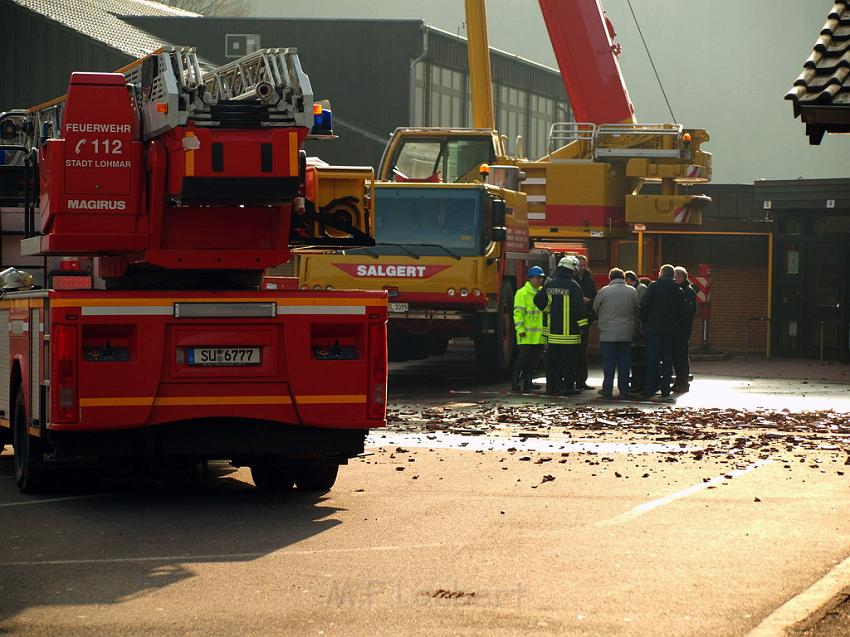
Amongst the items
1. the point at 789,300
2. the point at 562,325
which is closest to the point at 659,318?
the point at 562,325

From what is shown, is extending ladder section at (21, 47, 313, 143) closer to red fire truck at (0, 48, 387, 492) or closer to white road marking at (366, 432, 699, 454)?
red fire truck at (0, 48, 387, 492)

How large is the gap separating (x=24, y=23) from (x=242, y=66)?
116ft

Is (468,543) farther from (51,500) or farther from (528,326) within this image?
(528,326)

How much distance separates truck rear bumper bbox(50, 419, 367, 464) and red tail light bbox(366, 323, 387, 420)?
28cm

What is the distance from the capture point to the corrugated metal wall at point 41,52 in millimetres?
44375

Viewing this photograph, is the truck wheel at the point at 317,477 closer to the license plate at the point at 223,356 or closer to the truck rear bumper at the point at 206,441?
the truck rear bumper at the point at 206,441

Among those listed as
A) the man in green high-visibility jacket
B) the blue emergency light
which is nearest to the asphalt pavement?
Answer: the blue emergency light

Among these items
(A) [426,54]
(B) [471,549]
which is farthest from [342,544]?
(A) [426,54]

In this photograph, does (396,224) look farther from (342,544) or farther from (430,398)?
(342,544)

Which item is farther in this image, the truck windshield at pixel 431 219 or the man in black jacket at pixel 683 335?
the truck windshield at pixel 431 219

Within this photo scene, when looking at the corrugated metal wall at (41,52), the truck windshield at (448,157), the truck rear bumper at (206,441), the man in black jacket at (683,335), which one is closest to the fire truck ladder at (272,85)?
the truck rear bumper at (206,441)

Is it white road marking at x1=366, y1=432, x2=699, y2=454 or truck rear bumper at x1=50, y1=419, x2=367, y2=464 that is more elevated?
truck rear bumper at x1=50, y1=419, x2=367, y2=464

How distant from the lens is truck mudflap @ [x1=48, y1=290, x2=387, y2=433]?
10.8 meters

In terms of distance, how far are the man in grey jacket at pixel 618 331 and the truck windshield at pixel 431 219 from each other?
222 cm
